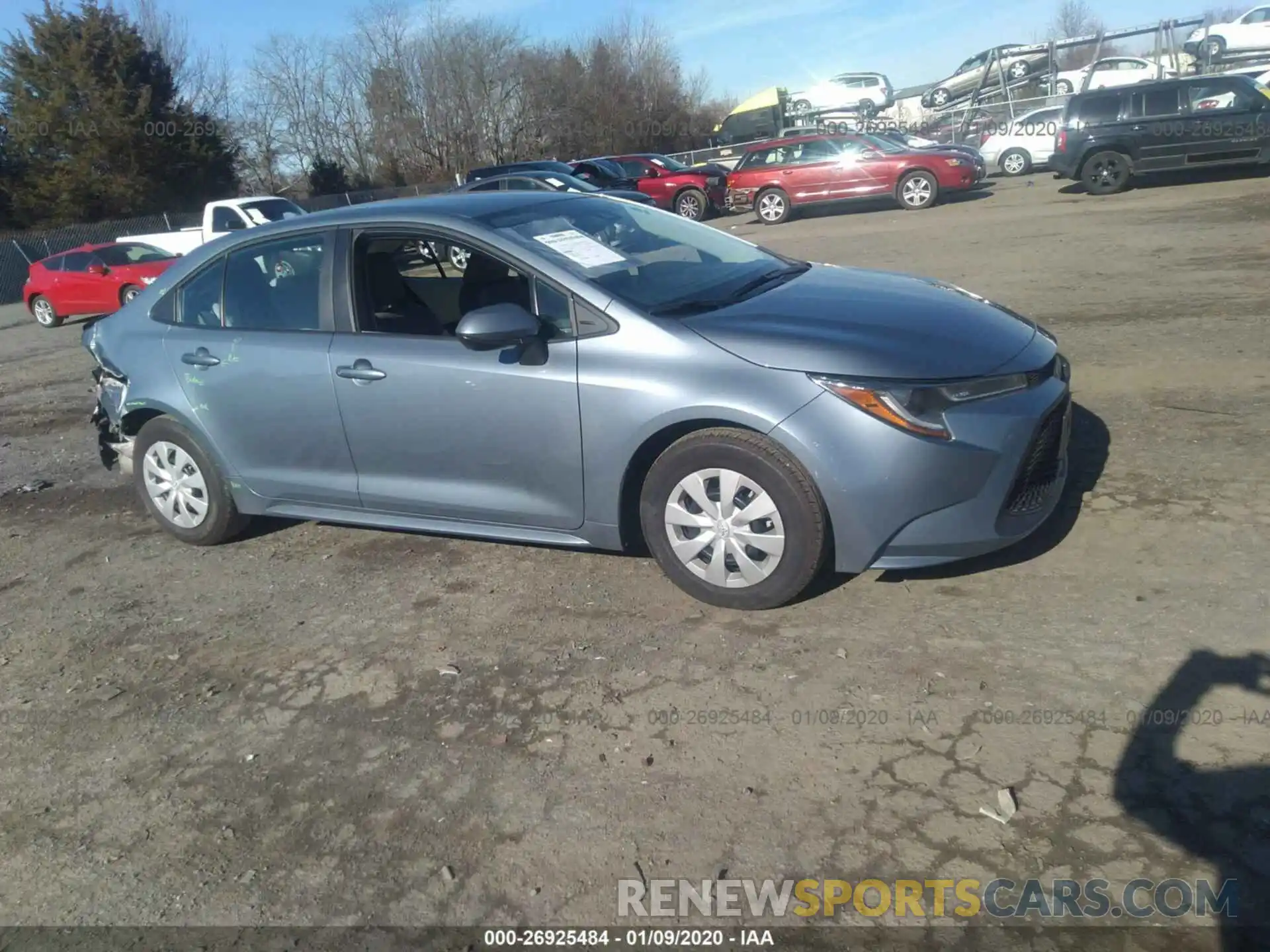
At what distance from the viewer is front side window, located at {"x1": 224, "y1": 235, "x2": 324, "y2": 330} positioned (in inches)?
189

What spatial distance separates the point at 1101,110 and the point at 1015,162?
23.6 ft

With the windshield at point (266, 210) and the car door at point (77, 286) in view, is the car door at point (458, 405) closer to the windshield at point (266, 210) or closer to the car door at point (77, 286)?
the car door at point (77, 286)

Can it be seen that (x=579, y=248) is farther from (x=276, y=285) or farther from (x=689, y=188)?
(x=689, y=188)

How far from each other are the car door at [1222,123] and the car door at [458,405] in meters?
16.5

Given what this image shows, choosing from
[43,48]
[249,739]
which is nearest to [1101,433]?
[249,739]

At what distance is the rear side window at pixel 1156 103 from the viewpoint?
17.2 metres

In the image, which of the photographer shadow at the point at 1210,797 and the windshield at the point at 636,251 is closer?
the photographer shadow at the point at 1210,797

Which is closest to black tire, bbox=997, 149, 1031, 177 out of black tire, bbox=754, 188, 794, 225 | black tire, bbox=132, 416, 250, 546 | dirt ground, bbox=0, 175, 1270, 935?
black tire, bbox=754, 188, 794, 225

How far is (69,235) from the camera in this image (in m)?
30.2

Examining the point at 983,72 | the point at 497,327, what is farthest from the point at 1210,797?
the point at 983,72

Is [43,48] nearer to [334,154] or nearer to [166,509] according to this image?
[334,154]

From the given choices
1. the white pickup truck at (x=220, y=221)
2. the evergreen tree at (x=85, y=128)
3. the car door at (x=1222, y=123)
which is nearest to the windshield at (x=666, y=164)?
the white pickup truck at (x=220, y=221)

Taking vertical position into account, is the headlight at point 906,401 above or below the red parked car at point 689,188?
below

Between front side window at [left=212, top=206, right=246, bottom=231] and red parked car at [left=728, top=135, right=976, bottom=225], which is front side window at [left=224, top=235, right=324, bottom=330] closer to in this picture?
red parked car at [left=728, top=135, right=976, bottom=225]
